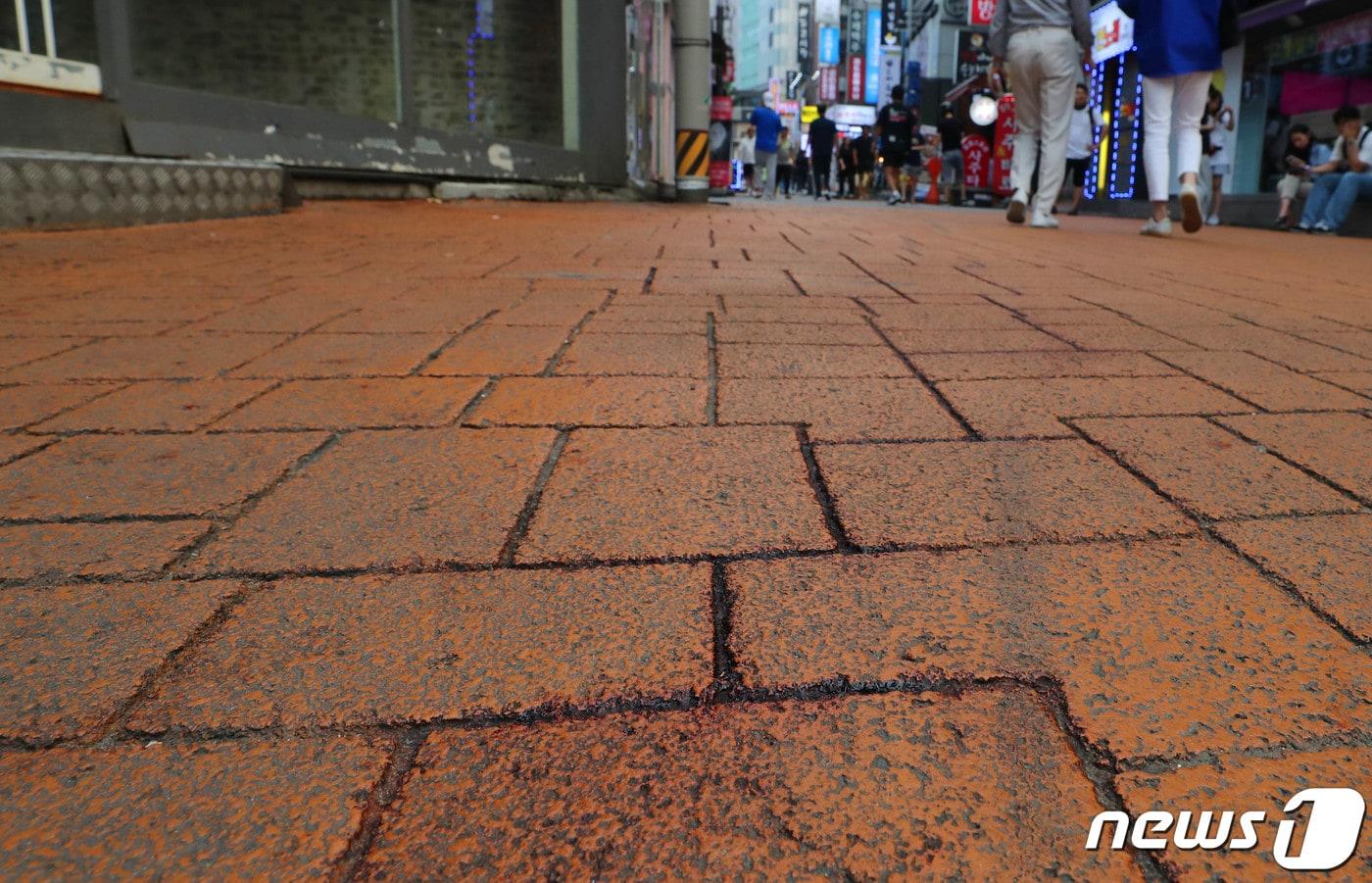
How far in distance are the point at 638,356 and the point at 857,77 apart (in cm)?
5021

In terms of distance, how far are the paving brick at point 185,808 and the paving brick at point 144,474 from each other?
1.86 ft

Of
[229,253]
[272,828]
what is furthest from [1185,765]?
[229,253]

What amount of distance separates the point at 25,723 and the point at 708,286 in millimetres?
2711

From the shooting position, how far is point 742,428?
1.64 meters

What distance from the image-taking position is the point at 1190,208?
20.5 ft

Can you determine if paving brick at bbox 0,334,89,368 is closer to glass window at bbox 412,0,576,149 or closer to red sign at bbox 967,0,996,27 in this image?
glass window at bbox 412,0,576,149

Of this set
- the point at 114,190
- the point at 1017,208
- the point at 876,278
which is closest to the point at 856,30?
the point at 1017,208

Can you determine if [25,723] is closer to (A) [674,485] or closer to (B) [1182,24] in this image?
(A) [674,485]

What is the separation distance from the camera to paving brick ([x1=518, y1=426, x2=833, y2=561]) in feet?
3.84

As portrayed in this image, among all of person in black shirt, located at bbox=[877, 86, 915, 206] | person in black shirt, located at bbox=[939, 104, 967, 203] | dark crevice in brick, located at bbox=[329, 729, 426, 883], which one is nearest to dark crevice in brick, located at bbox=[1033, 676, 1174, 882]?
dark crevice in brick, located at bbox=[329, 729, 426, 883]

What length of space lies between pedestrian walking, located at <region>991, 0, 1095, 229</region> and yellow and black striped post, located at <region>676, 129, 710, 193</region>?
392cm

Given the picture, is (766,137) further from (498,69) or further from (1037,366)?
(1037,366)

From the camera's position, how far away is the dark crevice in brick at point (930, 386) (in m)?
1.66

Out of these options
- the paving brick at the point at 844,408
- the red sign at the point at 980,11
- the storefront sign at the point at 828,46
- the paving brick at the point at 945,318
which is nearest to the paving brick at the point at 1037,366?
the paving brick at the point at 844,408
